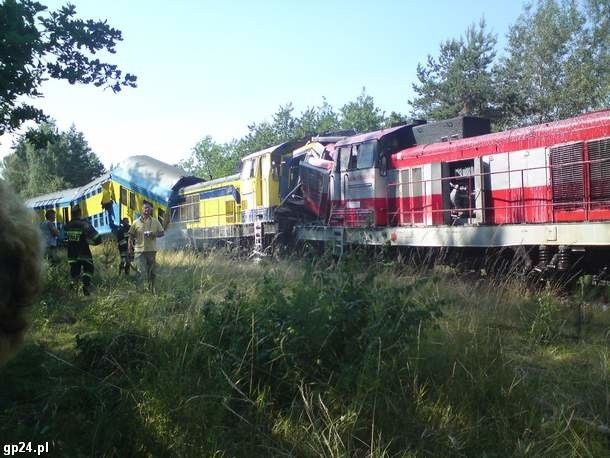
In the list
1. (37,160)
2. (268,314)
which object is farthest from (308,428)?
(37,160)

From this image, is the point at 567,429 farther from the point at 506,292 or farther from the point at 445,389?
the point at 506,292

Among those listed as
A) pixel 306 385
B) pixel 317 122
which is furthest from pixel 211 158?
pixel 306 385

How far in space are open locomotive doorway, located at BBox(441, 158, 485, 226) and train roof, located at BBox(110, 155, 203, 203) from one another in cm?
1218

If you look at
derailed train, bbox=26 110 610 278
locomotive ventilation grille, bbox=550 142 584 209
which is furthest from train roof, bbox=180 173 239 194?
locomotive ventilation grille, bbox=550 142 584 209

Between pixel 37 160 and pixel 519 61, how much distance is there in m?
36.0

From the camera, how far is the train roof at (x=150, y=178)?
1945 cm

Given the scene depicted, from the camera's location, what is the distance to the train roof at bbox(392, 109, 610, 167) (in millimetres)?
8180

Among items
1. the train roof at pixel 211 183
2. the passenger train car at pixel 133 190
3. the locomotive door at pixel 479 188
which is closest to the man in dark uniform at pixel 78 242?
the locomotive door at pixel 479 188

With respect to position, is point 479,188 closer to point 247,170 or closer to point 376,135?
point 376,135

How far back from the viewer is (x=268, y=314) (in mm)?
3891

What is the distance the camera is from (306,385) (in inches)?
136

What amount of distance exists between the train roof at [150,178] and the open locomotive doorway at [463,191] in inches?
479

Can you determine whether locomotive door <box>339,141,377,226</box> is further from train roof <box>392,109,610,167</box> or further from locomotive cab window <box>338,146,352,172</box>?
train roof <box>392,109,610,167</box>

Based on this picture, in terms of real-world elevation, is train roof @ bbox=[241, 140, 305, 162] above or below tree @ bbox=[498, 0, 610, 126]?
below
